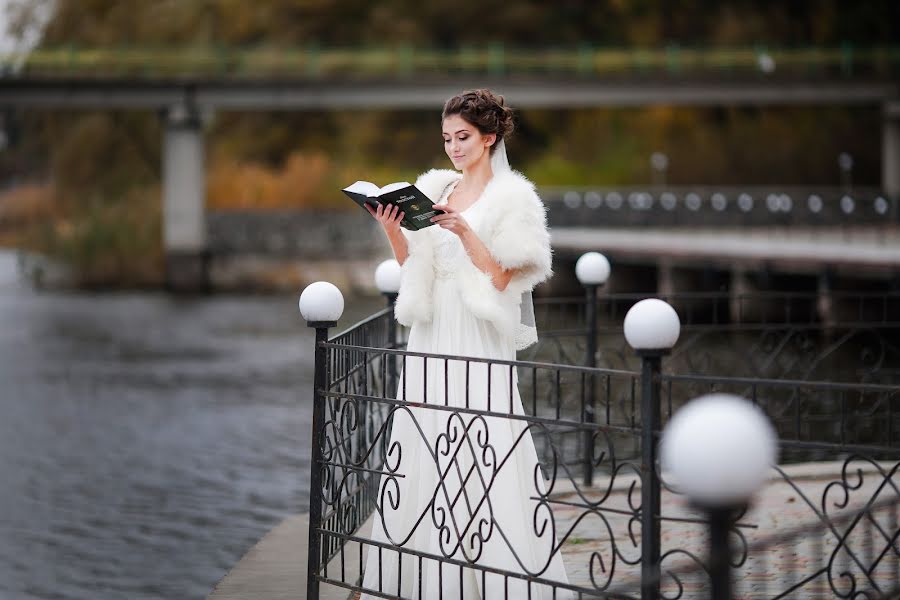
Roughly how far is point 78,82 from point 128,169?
15217mm

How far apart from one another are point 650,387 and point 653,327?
0.20m

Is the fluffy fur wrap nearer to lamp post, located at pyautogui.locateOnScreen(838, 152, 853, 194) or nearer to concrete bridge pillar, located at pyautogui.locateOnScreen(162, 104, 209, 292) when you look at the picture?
concrete bridge pillar, located at pyautogui.locateOnScreen(162, 104, 209, 292)

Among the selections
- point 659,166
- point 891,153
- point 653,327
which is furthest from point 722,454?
point 659,166

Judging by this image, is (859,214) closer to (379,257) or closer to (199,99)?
(379,257)

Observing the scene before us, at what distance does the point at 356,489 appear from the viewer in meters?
6.45

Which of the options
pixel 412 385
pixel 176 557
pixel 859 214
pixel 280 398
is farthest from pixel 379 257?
pixel 412 385

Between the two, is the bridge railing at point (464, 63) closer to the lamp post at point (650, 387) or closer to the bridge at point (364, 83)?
the bridge at point (364, 83)

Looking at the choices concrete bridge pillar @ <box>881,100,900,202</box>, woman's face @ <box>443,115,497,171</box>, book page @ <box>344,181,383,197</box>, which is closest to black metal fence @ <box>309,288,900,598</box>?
book page @ <box>344,181,383,197</box>

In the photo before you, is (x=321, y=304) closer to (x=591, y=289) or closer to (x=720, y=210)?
(x=591, y=289)

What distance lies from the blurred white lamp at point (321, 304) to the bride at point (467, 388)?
266 mm

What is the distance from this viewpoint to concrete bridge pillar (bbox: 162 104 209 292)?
136 feet

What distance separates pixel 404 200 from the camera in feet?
17.0

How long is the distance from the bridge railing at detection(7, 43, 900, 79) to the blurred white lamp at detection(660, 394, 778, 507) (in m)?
39.4

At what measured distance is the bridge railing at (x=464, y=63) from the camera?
42688mm
